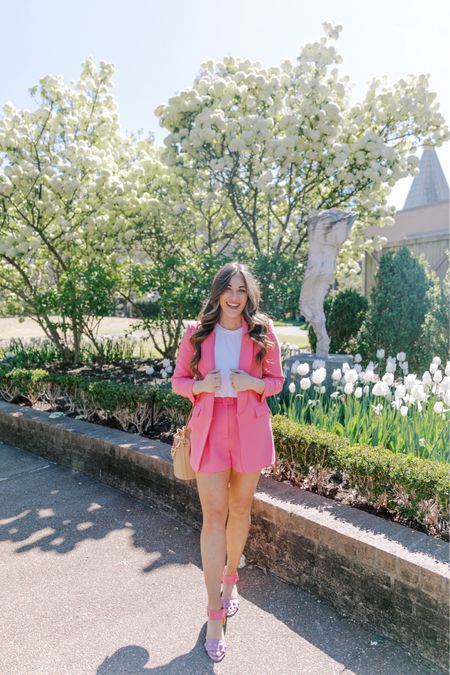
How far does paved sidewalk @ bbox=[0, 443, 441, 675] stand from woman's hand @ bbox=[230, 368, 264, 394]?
4.00 feet

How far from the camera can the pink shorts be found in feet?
8.30

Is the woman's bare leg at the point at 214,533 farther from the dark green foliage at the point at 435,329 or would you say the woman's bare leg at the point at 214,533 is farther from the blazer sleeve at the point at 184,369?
the dark green foliage at the point at 435,329

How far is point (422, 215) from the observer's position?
18422 millimetres

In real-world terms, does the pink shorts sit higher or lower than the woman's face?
lower

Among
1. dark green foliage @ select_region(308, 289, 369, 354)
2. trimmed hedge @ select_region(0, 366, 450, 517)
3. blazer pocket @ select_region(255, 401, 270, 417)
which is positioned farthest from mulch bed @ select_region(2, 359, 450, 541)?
dark green foliage @ select_region(308, 289, 369, 354)

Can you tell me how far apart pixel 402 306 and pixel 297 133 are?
2.78 metres

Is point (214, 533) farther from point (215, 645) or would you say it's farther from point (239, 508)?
point (215, 645)

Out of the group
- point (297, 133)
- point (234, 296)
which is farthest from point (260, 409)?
point (297, 133)

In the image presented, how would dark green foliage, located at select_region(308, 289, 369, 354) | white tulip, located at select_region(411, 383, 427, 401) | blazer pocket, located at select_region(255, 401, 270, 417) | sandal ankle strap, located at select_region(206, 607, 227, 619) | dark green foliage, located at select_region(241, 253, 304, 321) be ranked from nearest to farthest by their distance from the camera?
sandal ankle strap, located at select_region(206, 607, 227, 619)
blazer pocket, located at select_region(255, 401, 270, 417)
white tulip, located at select_region(411, 383, 427, 401)
dark green foliage, located at select_region(241, 253, 304, 321)
dark green foliage, located at select_region(308, 289, 369, 354)

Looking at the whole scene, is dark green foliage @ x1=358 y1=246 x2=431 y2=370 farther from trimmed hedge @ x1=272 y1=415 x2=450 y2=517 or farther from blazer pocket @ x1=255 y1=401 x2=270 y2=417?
blazer pocket @ x1=255 y1=401 x2=270 y2=417

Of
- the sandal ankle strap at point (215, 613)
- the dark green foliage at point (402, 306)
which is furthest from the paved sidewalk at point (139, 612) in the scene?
the dark green foliage at point (402, 306)

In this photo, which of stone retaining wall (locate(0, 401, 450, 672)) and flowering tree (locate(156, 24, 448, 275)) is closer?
stone retaining wall (locate(0, 401, 450, 672))

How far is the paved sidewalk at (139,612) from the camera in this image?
93.4 inches

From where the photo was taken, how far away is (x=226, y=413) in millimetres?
2590
